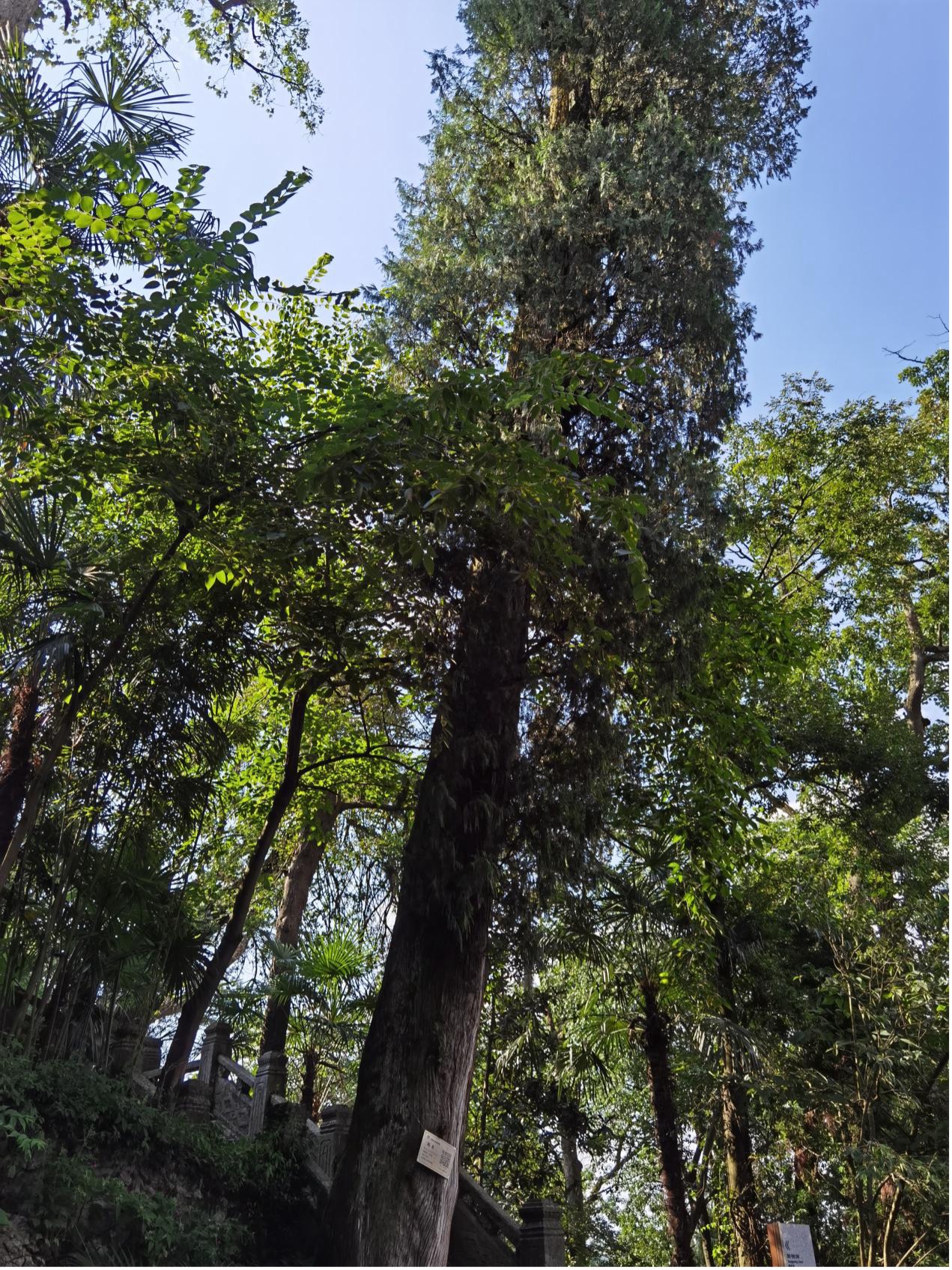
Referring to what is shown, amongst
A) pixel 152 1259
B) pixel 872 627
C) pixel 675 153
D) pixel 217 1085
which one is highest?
pixel 872 627

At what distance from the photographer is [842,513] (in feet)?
44.8

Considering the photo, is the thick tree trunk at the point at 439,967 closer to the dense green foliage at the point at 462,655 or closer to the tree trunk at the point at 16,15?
the dense green foliage at the point at 462,655

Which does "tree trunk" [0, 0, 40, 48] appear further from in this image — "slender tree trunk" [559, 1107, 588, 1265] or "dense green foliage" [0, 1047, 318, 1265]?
"slender tree trunk" [559, 1107, 588, 1265]

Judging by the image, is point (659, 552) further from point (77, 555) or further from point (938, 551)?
point (938, 551)

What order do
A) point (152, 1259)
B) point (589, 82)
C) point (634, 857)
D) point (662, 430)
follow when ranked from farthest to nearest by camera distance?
point (634, 857) → point (589, 82) → point (662, 430) → point (152, 1259)

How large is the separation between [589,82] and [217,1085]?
929cm

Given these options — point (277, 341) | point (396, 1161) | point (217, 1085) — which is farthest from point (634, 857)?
point (277, 341)

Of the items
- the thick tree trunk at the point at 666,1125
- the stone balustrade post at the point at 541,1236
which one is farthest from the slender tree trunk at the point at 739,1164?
the stone balustrade post at the point at 541,1236

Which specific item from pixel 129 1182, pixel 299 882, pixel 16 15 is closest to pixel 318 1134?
pixel 129 1182

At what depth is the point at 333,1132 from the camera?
7.64 meters

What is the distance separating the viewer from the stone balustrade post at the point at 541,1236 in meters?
7.03

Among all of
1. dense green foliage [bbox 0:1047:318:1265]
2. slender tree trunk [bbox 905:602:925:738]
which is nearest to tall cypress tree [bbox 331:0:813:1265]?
dense green foliage [bbox 0:1047:318:1265]

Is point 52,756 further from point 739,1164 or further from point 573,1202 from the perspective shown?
point 573,1202

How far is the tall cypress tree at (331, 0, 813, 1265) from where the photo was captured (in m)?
5.38
